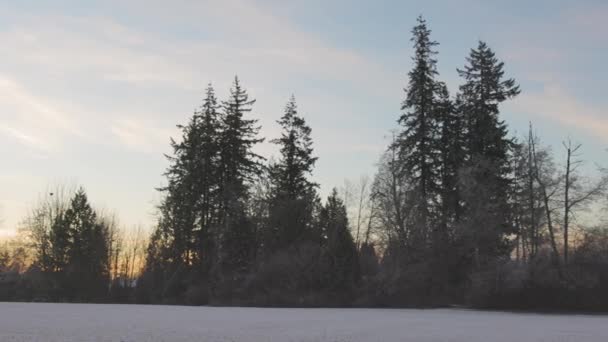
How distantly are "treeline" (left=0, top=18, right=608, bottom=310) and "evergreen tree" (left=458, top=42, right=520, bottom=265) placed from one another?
11cm

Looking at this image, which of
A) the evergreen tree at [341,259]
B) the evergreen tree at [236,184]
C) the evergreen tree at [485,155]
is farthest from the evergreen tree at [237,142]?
the evergreen tree at [485,155]

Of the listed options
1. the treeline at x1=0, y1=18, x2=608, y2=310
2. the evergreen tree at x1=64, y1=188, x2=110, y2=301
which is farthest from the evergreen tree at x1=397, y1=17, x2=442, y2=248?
the evergreen tree at x1=64, y1=188, x2=110, y2=301

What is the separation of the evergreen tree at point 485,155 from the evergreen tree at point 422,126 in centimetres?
276

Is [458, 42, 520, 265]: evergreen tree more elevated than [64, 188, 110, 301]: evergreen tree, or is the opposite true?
[458, 42, 520, 265]: evergreen tree

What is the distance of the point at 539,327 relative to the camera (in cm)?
2308

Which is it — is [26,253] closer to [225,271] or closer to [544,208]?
[225,271]

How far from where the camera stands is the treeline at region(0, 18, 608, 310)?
40500 mm

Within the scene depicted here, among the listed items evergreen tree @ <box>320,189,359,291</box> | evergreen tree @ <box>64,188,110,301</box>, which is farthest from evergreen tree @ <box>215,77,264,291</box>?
evergreen tree @ <box>64,188,110,301</box>

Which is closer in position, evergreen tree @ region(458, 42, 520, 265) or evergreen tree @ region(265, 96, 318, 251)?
evergreen tree @ region(458, 42, 520, 265)

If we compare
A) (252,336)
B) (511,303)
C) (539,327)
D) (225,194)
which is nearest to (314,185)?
(225,194)

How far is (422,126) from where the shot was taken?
154 feet

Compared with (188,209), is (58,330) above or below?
below

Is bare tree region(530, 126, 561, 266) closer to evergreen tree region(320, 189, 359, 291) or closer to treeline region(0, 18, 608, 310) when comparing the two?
treeline region(0, 18, 608, 310)

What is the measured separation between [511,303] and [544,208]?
10212 millimetres
